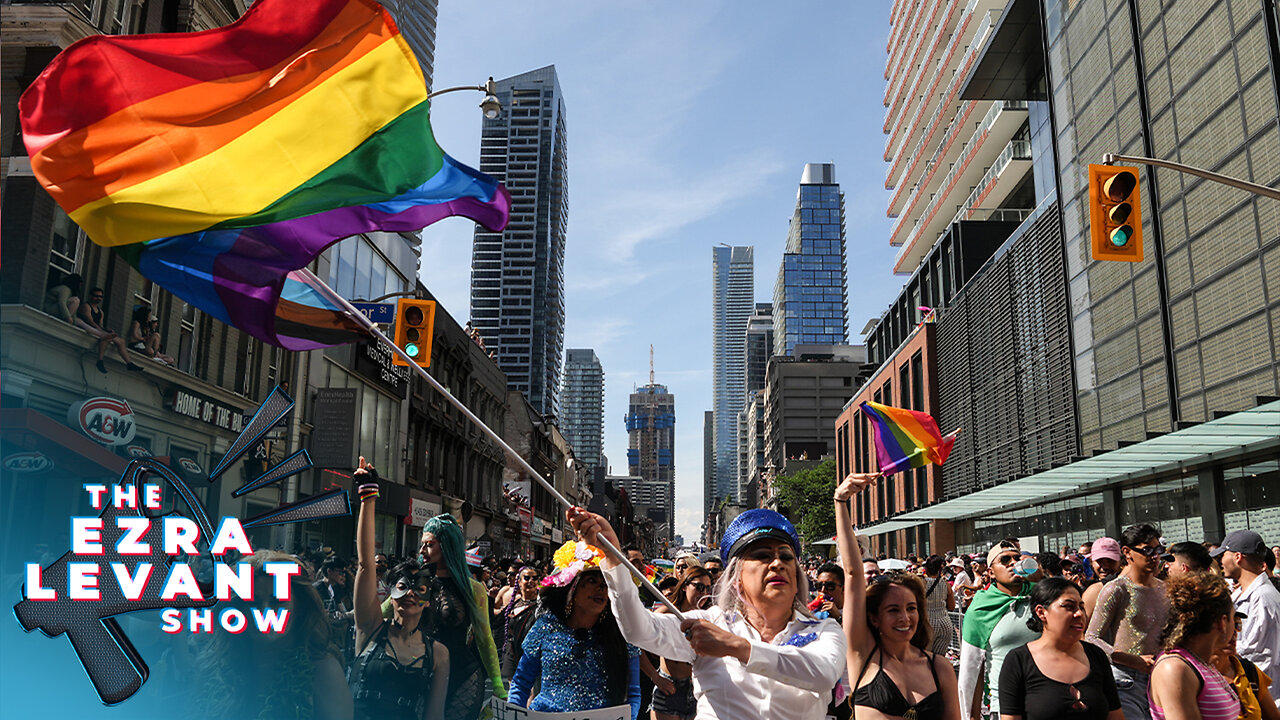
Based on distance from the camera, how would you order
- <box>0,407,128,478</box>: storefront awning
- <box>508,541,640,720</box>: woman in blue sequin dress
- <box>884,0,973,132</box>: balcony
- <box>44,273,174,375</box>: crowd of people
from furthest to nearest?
<box>884,0,973,132</box>: balcony → <box>44,273,174,375</box>: crowd of people → <box>0,407,128,478</box>: storefront awning → <box>508,541,640,720</box>: woman in blue sequin dress

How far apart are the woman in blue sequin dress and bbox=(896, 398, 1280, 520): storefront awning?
1623 cm

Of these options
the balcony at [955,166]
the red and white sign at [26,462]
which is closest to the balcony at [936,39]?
the balcony at [955,166]

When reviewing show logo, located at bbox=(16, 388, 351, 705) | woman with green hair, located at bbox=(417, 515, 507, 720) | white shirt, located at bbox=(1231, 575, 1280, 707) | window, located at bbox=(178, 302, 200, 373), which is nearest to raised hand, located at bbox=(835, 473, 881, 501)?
woman with green hair, located at bbox=(417, 515, 507, 720)

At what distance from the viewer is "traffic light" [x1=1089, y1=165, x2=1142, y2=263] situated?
1133cm

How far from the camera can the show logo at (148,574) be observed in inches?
220

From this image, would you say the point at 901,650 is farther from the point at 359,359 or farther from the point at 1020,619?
the point at 359,359

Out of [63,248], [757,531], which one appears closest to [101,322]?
[63,248]

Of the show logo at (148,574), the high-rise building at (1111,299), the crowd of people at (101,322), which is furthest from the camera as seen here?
the high-rise building at (1111,299)

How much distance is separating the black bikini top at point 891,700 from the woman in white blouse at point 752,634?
1.21 meters

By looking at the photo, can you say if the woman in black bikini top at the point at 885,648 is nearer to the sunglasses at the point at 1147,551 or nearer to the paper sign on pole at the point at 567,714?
the paper sign on pole at the point at 567,714

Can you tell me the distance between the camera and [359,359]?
32.7 meters

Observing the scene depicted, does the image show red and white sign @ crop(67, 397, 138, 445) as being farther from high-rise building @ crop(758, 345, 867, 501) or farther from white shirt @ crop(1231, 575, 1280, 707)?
high-rise building @ crop(758, 345, 867, 501)

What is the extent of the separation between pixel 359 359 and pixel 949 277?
3259 cm

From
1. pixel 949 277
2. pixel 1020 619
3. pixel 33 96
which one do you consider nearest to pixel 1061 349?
pixel 949 277
